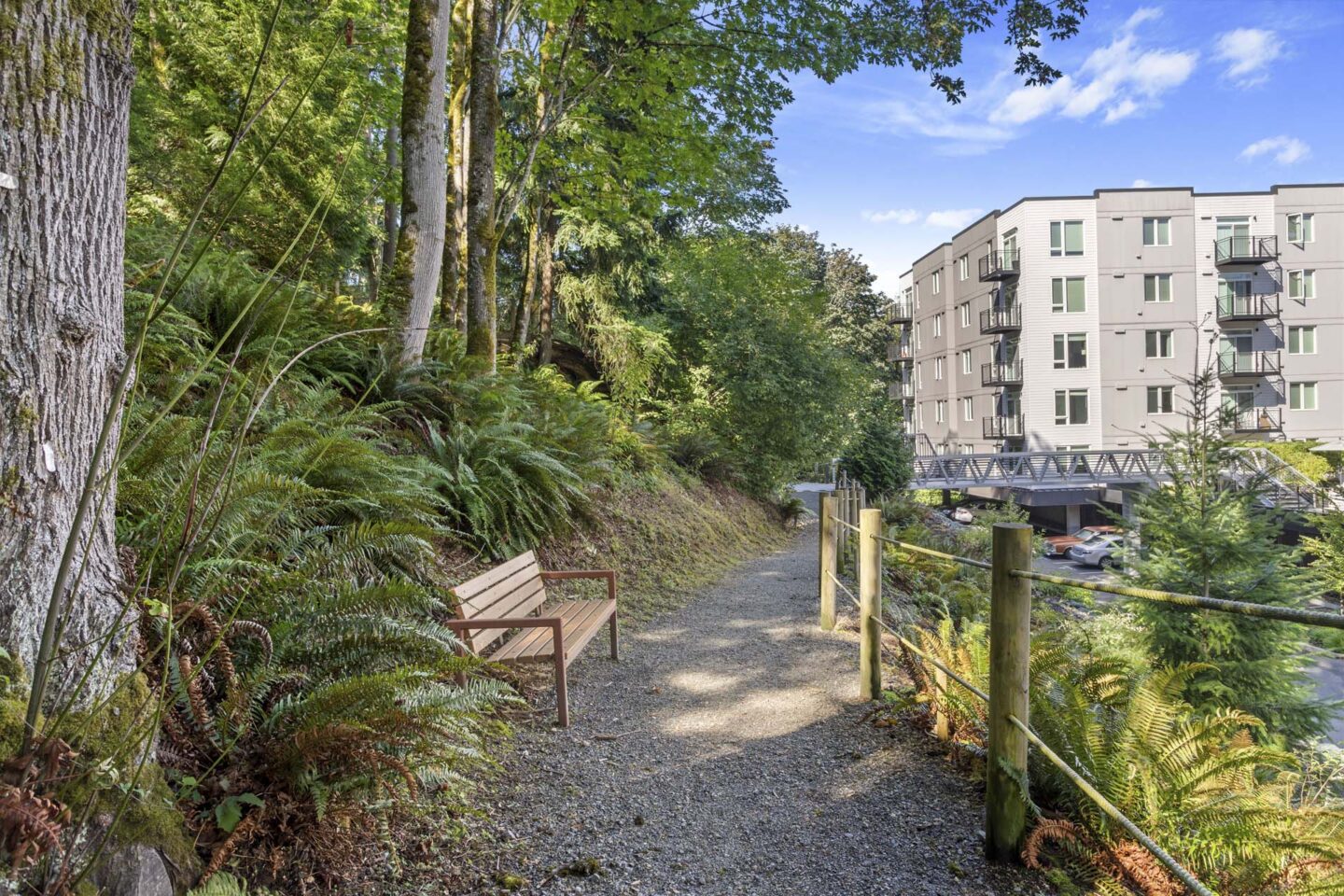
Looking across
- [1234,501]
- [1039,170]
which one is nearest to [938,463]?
[1039,170]

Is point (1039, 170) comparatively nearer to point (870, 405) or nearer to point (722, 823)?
point (870, 405)

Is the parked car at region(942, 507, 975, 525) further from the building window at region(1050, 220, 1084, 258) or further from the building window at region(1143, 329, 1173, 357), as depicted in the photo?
the building window at region(1050, 220, 1084, 258)

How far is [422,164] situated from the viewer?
7.69m

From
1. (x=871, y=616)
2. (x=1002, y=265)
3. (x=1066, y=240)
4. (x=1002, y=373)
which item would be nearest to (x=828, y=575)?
(x=871, y=616)

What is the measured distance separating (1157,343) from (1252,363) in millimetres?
3834

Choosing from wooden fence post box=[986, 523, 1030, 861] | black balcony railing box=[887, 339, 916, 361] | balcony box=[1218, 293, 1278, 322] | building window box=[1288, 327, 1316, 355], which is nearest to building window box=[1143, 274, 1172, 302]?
balcony box=[1218, 293, 1278, 322]

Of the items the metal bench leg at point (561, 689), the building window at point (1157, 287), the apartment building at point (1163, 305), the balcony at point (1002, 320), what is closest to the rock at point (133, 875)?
the metal bench leg at point (561, 689)

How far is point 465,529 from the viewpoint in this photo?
6.66 metres

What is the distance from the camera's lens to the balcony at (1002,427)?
34.2 meters

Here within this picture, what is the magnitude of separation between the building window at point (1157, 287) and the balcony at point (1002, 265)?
5.37m

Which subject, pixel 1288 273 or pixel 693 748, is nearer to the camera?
pixel 693 748

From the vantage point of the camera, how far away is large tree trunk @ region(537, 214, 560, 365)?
17.0m

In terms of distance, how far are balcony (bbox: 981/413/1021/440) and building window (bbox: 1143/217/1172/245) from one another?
30.0 ft

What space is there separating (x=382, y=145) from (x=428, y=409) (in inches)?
484
